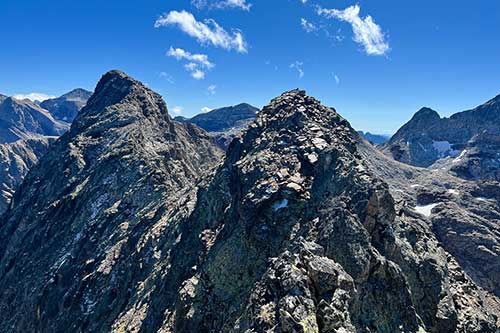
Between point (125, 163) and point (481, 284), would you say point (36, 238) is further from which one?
point (481, 284)

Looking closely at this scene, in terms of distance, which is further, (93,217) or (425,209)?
(425,209)

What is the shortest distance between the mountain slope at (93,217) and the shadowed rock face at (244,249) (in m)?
0.31

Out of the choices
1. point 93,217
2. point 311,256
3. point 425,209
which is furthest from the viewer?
point 425,209

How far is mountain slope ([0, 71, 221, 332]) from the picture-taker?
2258 inches

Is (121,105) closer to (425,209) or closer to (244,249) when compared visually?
(244,249)

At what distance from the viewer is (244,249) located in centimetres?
3869

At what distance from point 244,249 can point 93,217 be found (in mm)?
45671

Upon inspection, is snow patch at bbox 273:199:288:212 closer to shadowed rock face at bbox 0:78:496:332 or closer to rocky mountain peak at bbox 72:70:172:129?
shadowed rock face at bbox 0:78:496:332

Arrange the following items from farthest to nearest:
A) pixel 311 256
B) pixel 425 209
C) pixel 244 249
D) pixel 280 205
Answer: pixel 425 209
pixel 280 205
pixel 244 249
pixel 311 256

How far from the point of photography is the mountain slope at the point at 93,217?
57344 mm

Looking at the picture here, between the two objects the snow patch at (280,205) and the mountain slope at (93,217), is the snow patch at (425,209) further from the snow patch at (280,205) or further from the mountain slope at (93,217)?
the snow patch at (280,205)

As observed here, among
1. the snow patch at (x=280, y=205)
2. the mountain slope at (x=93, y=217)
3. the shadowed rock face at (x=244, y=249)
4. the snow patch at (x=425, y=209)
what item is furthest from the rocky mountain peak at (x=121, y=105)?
the snow patch at (x=425, y=209)

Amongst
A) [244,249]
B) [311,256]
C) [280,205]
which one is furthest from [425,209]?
[311,256]

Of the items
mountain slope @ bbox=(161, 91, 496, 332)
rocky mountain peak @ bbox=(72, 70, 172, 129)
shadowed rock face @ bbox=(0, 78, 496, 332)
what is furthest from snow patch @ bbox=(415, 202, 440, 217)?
mountain slope @ bbox=(161, 91, 496, 332)
